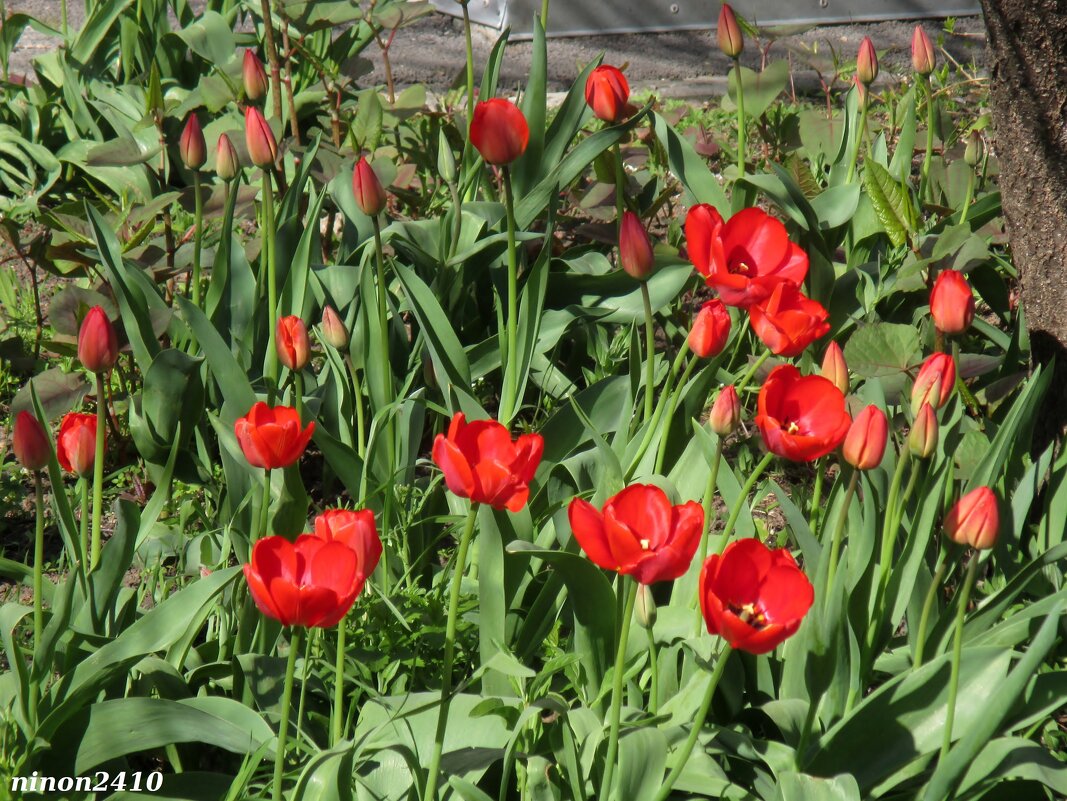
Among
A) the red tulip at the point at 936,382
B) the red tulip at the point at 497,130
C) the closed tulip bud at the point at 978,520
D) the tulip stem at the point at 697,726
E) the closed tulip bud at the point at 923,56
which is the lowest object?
the tulip stem at the point at 697,726

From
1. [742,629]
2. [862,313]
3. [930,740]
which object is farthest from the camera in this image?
[862,313]

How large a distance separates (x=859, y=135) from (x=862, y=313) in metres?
0.39

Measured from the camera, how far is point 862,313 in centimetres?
225

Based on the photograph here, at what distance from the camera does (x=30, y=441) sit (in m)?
1.26

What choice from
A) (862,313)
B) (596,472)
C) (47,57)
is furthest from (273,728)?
(47,57)

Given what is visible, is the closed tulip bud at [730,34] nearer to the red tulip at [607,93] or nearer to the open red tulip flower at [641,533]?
the red tulip at [607,93]

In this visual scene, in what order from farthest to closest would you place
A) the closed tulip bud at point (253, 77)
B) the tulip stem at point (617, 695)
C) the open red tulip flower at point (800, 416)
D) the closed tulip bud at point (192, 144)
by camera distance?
the closed tulip bud at point (253, 77) < the closed tulip bud at point (192, 144) < the open red tulip flower at point (800, 416) < the tulip stem at point (617, 695)

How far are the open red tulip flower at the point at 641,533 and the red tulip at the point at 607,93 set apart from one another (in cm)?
93

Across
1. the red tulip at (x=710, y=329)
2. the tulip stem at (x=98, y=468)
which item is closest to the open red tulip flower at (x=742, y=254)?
the red tulip at (x=710, y=329)

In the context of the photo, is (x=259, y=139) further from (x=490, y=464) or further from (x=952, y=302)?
(x=952, y=302)

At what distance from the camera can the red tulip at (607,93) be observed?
182cm

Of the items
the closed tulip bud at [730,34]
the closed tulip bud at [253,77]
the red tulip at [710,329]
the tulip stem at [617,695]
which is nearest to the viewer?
the tulip stem at [617,695]

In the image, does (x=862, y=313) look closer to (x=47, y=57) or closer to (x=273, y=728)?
(x=273, y=728)

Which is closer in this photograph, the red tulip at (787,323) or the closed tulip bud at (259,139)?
the red tulip at (787,323)
